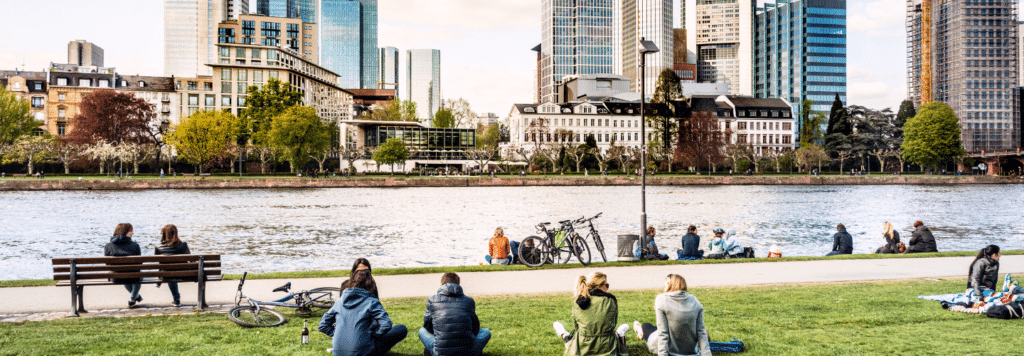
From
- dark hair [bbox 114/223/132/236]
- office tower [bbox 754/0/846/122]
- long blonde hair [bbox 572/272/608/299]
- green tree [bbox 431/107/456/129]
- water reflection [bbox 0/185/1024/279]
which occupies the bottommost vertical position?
water reflection [bbox 0/185/1024/279]

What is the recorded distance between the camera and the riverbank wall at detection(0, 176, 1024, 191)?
77.6 metres

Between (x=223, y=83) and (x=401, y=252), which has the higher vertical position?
(x=223, y=83)

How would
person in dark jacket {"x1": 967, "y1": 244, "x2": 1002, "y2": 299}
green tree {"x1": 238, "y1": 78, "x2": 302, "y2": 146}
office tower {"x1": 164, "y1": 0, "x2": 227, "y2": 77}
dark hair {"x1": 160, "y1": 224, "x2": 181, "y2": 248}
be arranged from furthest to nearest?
1. office tower {"x1": 164, "y1": 0, "x2": 227, "y2": 77}
2. green tree {"x1": 238, "y1": 78, "x2": 302, "y2": 146}
3. dark hair {"x1": 160, "y1": 224, "x2": 181, "y2": 248}
4. person in dark jacket {"x1": 967, "y1": 244, "x2": 1002, "y2": 299}

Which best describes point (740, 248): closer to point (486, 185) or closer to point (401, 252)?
point (401, 252)

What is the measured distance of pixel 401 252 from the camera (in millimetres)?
27125

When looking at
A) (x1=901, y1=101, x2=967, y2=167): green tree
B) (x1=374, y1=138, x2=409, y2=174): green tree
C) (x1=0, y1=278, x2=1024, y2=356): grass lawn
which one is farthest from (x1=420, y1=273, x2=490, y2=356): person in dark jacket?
(x1=901, y1=101, x2=967, y2=167): green tree

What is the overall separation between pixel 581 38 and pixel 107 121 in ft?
397

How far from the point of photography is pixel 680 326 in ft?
25.0

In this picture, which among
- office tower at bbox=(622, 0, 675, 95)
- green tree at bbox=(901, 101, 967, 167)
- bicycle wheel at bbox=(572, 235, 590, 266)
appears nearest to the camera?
bicycle wheel at bbox=(572, 235, 590, 266)

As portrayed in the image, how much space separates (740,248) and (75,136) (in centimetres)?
10288

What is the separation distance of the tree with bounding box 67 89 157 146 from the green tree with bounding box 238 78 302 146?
14873 mm

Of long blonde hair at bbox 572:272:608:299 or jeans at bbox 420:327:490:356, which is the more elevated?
long blonde hair at bbox 572:272:608:299

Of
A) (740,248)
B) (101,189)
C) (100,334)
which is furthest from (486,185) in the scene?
(100,334)

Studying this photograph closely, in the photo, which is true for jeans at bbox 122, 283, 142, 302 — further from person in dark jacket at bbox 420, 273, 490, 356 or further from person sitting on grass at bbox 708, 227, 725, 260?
person sitting on grass at bbox 708, 227, 725, 260
